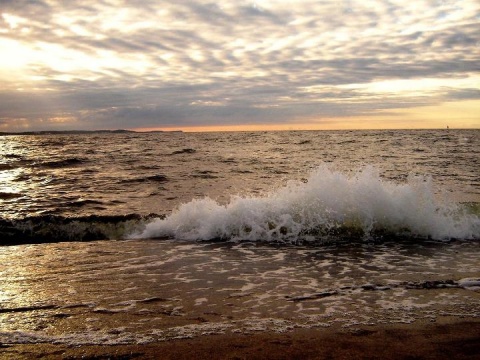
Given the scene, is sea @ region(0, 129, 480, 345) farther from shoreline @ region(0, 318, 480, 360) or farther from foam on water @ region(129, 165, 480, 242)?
shoreline @ region(0, 318, 480, 360)

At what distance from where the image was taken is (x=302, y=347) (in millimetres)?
3604

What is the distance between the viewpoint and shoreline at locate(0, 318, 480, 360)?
136 inches

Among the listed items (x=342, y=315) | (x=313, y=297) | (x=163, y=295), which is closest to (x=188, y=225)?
(x=163, y=295)

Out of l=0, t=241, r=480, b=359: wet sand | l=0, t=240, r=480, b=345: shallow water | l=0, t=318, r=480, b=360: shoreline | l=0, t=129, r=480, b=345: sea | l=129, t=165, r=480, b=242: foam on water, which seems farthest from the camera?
l=129, t=165, r=480, b=242: foam on water

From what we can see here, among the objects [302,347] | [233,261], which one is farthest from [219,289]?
[302,347]

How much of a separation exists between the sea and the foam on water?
29mm

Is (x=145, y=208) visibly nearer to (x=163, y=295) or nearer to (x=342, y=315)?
(x=163, y=295)

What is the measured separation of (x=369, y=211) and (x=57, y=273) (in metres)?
6.98

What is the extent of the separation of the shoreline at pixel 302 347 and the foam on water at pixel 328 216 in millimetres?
4816

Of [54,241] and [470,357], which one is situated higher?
[470,357]

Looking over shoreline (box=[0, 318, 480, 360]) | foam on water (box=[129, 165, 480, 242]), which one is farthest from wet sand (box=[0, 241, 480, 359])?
foam on water (box=[129, 165, 480, 242])

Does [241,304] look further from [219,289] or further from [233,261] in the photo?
[233,261]

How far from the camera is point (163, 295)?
5156 mm

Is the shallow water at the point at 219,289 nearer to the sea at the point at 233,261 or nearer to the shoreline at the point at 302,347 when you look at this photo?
the sea at the point at 233,261
